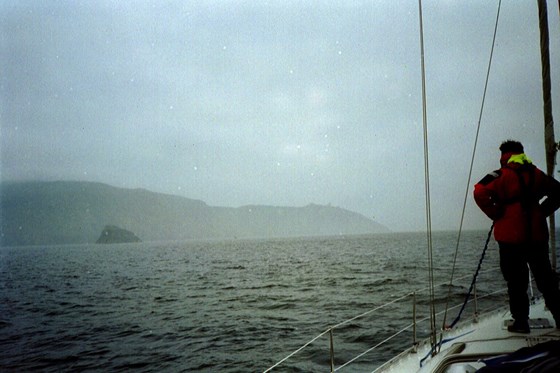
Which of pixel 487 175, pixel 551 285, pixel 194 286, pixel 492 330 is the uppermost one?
pixel 487 175

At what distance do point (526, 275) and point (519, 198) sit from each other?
28.1 inches

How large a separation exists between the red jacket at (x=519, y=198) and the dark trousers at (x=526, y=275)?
10cm

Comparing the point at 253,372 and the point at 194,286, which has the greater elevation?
the point at 253,372

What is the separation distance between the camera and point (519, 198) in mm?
3029

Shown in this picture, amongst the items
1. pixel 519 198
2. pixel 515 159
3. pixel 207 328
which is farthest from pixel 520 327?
pixel 207 328

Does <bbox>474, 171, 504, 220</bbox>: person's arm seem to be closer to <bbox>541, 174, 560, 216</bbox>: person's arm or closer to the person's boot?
→ <bbox>541, 174, 560, 216</bbox>: person's arm

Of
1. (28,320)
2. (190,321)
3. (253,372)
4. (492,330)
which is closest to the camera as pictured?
(492,330)

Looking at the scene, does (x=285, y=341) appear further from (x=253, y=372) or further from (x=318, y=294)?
(x=318, y=294)

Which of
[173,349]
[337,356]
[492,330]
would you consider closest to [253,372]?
[337,356]

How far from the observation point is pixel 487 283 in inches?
729

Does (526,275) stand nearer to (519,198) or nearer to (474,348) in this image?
(519,198)

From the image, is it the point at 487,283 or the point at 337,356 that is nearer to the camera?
the point at 337,356

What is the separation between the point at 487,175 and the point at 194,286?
2637 centimetres

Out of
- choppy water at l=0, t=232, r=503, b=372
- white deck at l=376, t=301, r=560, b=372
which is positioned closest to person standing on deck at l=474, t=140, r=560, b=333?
white deck at l=376, t=301, r=560, b=372
